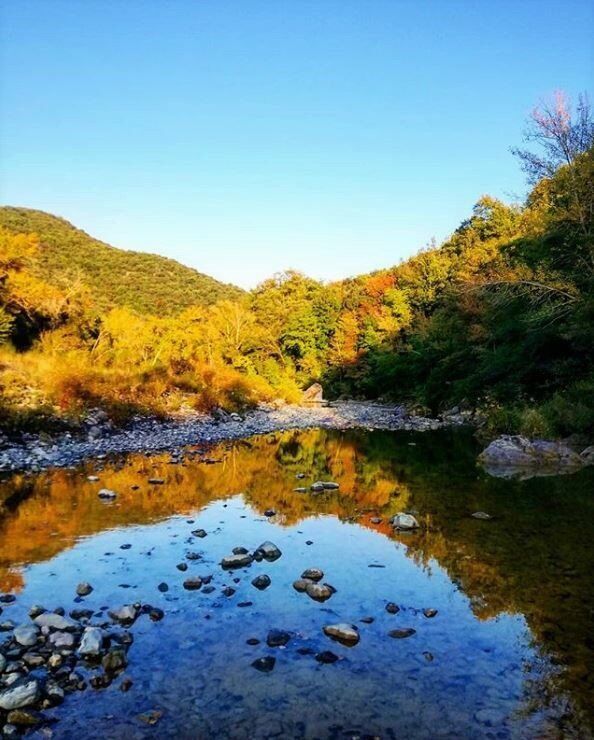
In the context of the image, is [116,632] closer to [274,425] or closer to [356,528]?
[356,528]

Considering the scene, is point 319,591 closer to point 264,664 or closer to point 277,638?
point 277,638

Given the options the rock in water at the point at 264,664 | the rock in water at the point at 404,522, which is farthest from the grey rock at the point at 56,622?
the rock in water at the point at 404,522

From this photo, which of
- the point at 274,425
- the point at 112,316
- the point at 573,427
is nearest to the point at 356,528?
the point at 573,427

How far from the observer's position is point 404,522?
8.09m

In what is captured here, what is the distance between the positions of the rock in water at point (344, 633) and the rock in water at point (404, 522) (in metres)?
3.39

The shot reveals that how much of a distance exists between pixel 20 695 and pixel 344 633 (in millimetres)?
2496

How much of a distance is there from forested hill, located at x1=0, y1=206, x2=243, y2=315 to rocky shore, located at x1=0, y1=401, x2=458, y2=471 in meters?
33.1

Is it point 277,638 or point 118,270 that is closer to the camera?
point 277,638

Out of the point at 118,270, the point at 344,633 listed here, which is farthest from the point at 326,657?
the point at 118,270

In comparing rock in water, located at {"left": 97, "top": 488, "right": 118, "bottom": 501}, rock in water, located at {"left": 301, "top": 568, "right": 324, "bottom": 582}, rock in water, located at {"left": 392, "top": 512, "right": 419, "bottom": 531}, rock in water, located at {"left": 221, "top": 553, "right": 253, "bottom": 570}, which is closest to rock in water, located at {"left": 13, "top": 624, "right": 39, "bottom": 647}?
rock in water, located at {"left": 221, "top": 553, "right": 253, "bottom": 570}

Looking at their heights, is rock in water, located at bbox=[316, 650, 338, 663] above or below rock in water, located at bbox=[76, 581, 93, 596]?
above

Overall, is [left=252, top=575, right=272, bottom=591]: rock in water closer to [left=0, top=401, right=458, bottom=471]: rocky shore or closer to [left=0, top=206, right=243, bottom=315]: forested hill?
[left=0, top=401, right=458, bottom=471]: rocky shore

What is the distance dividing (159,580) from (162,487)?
15.0 ft

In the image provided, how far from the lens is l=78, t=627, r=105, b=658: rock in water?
4.18 m
